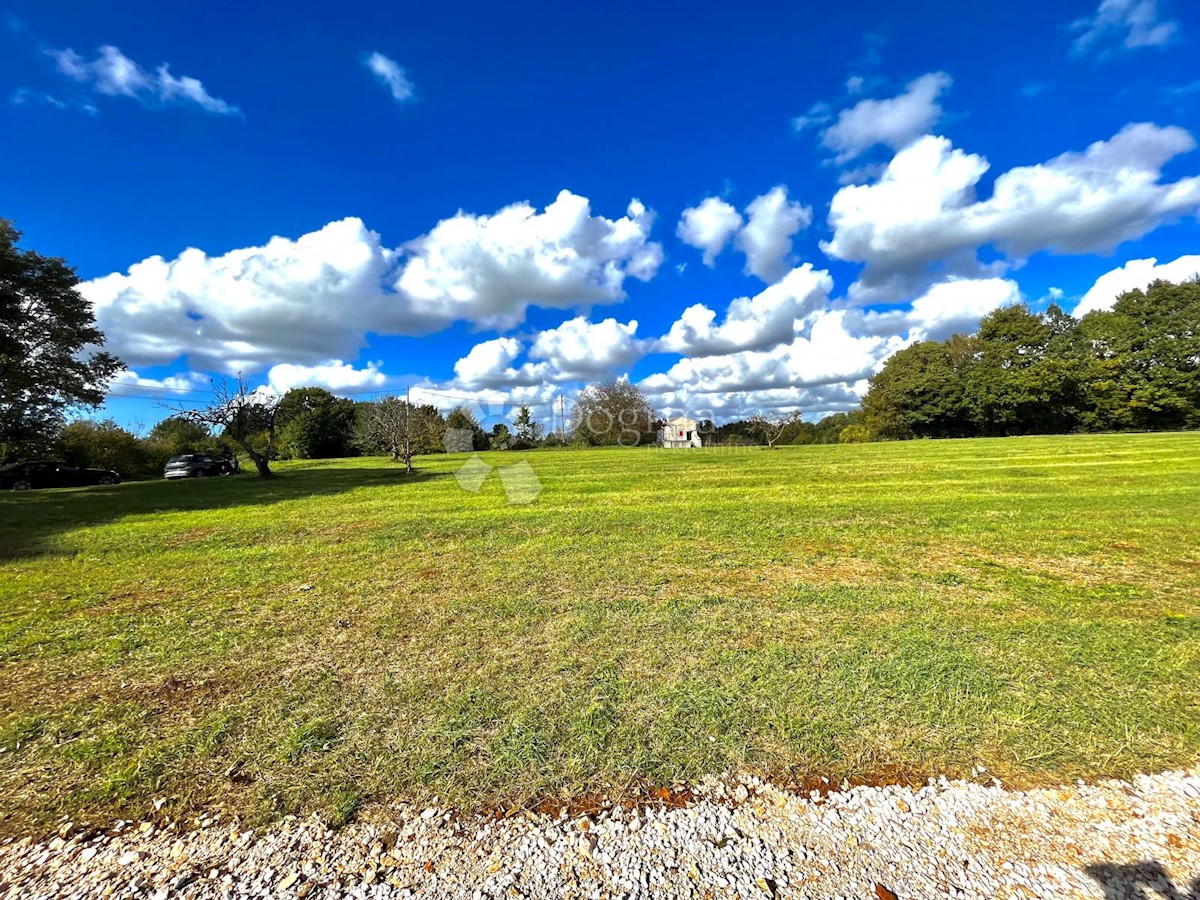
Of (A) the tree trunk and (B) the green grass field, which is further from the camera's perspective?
(A) the tree trunk

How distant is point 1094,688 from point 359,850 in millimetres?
3626

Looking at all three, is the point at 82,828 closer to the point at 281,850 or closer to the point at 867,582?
the point at 281,850

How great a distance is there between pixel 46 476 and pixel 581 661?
29.5m

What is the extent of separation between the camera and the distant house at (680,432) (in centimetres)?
5835

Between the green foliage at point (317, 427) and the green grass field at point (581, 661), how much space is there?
43971 millimetres

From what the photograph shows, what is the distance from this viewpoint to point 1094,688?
2.65 m

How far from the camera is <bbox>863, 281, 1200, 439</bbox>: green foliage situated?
121 feet

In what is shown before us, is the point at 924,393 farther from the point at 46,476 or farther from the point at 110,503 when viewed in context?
the point at 46,476

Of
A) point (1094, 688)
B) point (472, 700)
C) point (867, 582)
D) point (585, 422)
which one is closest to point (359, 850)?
point (472, 700)

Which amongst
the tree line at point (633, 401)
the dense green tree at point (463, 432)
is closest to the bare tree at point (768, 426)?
the tree line at point (633, 401)

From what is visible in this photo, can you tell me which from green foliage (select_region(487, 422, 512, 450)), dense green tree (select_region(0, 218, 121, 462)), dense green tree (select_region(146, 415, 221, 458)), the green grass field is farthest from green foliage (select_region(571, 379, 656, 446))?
the green grass field

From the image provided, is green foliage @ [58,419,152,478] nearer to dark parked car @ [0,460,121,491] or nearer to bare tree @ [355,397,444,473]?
dark parked car @ [0,460,121,491]

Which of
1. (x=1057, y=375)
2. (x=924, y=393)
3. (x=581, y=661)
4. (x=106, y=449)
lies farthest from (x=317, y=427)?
(x=1057, y=375)

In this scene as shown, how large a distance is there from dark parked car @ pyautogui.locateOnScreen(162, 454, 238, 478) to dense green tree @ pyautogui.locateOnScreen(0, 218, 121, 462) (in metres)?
6.12
